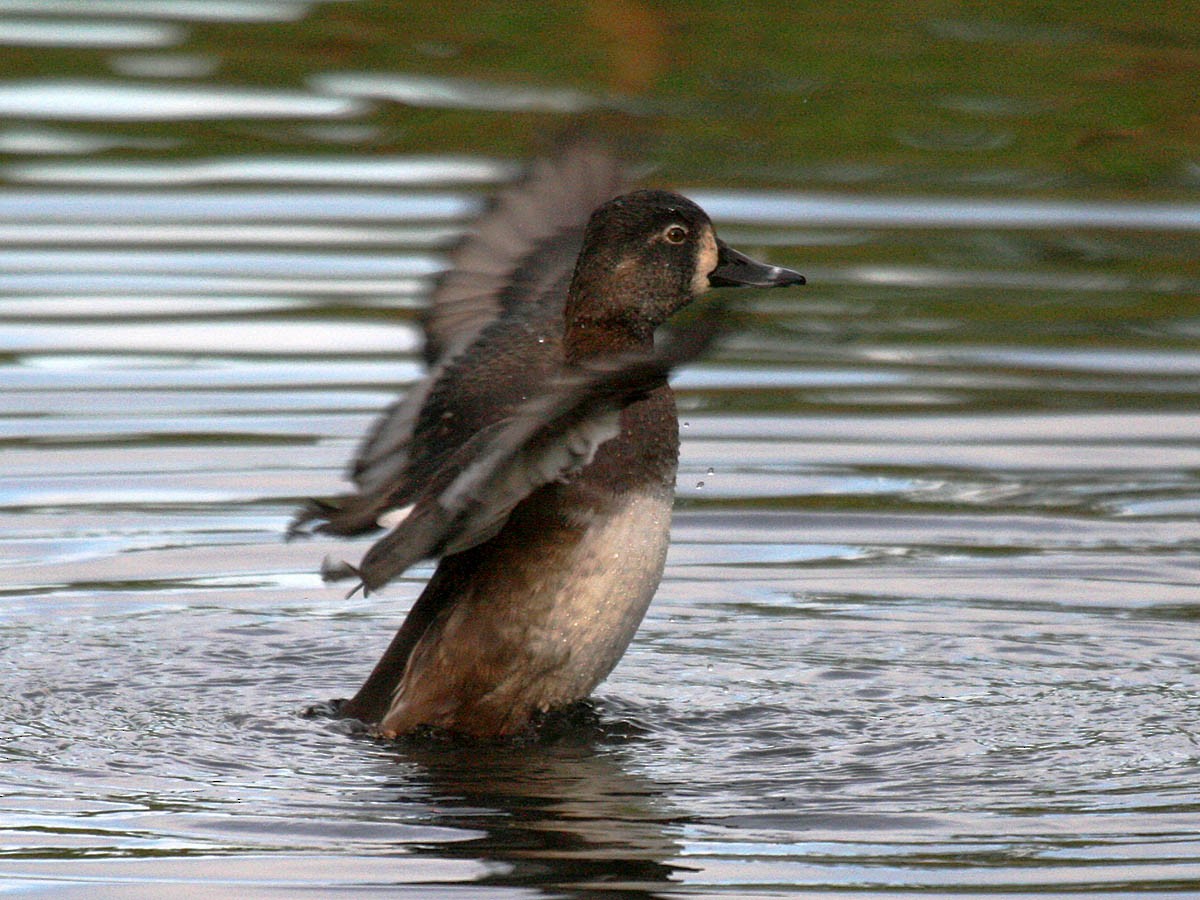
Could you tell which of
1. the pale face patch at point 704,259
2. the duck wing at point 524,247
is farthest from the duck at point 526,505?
the duck wing at point 524,247

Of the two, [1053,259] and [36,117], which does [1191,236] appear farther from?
[36,117]

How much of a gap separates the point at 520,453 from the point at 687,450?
12.6 feet

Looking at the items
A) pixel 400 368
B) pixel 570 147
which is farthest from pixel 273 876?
pixel 400 368

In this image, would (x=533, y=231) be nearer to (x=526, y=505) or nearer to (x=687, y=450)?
(x=526, y=505)

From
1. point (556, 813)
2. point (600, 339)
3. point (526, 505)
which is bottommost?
point (556, 813)

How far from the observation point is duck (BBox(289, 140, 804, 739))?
5.71m

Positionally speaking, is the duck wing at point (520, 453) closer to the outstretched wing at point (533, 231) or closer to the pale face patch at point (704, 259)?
the pale face patch at point (704, 259)

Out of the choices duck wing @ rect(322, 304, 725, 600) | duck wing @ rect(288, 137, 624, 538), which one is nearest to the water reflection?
duck wing @ rect(322, 304, 725, 600)

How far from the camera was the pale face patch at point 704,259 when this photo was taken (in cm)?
666

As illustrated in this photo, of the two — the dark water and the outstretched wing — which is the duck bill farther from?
the dark water

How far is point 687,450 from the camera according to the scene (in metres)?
9.33

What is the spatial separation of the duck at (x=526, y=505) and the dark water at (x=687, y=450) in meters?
0.19

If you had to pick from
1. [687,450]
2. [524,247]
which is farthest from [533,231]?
[687,450]

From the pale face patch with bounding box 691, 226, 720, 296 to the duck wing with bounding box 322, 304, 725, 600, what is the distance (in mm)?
1039
